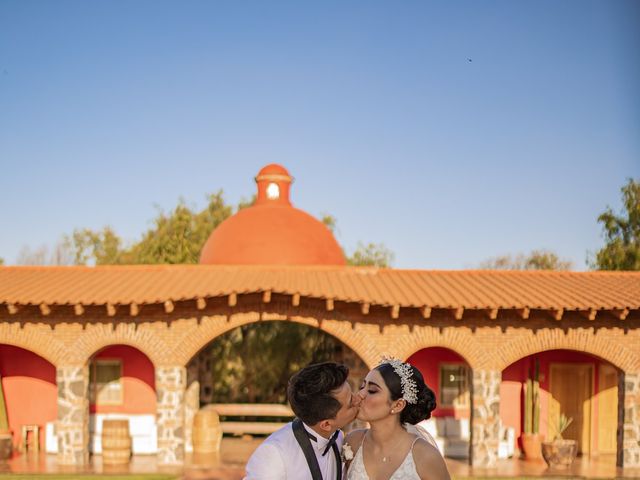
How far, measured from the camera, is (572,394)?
16.5 meters

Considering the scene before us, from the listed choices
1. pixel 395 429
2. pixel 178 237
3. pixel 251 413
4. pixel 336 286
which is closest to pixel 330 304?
pixel 336 286

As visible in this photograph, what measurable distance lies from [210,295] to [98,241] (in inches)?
1791

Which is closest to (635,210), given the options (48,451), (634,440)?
(634,440)

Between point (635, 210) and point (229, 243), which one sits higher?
point (635, 210)

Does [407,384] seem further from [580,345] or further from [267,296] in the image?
[580,345]

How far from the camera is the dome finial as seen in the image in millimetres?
20828

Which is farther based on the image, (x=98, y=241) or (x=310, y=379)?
(x=98, y=241)

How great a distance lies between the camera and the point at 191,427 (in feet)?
50.9

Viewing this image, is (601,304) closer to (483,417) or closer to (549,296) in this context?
(549,296)

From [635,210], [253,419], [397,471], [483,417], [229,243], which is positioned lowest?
[253,419]

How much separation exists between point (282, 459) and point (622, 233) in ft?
123

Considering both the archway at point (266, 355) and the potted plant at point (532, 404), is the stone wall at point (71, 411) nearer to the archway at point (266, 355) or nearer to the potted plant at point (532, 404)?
the archway at point (266, 355)

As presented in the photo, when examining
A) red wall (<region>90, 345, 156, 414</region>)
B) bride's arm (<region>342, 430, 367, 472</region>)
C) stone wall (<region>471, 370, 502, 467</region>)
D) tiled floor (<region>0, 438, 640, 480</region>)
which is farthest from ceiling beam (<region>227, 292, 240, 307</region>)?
bride's arm (<region>342, 430, 367, 472</region>)

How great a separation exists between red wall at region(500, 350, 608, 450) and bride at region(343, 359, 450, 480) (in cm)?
1305
